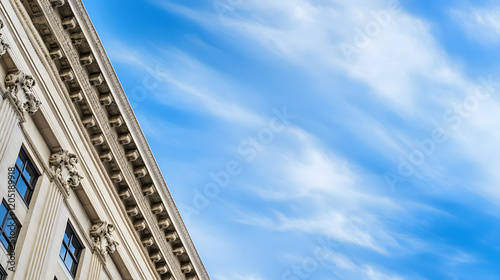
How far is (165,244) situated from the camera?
39156 millimetres

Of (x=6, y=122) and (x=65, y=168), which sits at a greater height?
(x=65, y=168)

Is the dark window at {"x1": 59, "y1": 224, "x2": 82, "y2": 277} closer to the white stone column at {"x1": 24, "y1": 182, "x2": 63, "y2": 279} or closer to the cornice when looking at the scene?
the white stone column at {"x1": 24, "y1": 182, "x2": 63, "y2": 279}

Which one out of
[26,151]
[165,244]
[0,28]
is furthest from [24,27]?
[165,244]

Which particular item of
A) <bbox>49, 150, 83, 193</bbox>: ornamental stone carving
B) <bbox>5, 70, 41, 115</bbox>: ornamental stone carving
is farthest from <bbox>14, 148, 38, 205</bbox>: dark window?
<bbox>5, 70, 41, 115</bbox>: ornamental stone carving

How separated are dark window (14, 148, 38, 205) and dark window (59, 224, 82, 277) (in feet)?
10.9

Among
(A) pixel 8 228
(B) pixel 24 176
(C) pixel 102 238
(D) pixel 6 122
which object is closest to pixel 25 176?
(B) pixel 24 176

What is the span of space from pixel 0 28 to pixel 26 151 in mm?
5443

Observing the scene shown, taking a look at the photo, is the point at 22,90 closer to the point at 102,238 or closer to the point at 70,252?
the point at 70,252

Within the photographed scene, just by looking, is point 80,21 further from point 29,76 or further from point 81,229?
point 81,229

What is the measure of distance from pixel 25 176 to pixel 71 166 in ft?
9.80

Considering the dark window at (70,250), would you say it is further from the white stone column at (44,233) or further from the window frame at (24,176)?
the window frame at (24,176)

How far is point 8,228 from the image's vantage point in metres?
25.9

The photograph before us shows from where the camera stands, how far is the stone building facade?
27.2 metres

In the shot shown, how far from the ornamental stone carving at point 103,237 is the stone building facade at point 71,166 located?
0.05 m
